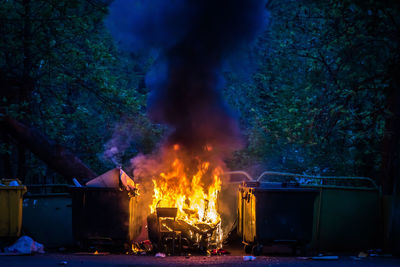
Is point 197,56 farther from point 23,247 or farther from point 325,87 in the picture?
point 23,247

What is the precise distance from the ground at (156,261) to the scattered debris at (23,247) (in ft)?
1.65

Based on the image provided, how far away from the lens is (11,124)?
13.2 m

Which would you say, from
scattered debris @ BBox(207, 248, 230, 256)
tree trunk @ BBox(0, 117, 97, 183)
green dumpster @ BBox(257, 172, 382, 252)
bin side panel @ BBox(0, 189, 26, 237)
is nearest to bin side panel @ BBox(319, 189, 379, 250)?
green dumpster @ BBox(257, 172, 382, 252)

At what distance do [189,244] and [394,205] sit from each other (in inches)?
168

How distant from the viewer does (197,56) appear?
1189 centimetres

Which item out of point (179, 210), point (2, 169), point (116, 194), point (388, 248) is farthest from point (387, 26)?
point (2, 169)

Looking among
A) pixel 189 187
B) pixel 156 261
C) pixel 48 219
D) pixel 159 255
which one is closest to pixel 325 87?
pixel 189 187

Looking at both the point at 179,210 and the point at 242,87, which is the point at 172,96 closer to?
the point at 179,210

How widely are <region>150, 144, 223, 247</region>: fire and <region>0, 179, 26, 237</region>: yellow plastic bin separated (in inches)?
107

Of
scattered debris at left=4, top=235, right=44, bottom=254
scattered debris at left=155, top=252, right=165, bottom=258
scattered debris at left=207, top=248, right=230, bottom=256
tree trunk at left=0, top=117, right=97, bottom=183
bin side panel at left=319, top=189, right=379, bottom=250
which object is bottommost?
scattered debris at left=207, top=248, right=230, bottom=256

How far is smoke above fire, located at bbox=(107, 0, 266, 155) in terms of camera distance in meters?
11.6

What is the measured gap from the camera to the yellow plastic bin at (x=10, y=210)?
9.66 m

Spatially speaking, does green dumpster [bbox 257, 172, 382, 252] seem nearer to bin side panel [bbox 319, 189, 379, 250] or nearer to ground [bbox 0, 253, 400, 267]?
bin side panel [bbox 319, 189, 379, 250]

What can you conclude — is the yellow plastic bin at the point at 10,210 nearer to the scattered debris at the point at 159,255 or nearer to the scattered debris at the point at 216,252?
the scattered debris at the point at 159,255
